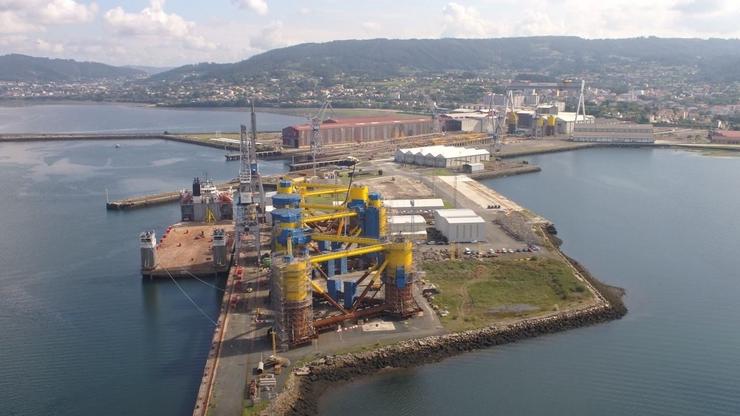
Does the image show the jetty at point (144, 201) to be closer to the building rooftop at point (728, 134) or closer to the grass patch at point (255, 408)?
the grass patch at point (255, 408)

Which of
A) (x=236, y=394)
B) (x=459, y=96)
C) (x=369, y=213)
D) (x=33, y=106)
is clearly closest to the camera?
(x=236, y=394)

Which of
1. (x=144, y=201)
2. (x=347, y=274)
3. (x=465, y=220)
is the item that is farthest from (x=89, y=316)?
(x=144, y=201)

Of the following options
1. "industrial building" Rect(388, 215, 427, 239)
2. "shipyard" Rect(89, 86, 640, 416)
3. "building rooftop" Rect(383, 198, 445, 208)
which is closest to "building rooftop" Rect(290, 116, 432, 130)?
"shipyard" Rect(89, 86, 640, 416)

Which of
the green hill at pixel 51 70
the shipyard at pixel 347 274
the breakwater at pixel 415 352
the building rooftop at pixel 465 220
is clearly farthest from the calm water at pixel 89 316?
the green hill at pixel 51 70

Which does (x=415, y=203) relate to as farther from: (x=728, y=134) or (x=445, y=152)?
(x=728, y=134)

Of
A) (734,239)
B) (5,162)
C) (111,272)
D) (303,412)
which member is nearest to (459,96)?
(5,162)

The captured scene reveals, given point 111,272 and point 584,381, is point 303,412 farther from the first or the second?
point 111,272

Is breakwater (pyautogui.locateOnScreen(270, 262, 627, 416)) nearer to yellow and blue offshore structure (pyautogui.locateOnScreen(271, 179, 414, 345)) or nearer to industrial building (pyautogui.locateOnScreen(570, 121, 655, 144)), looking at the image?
yellow and blue offshore structure (pyautogui.locateOnScreen(271, 179, 414, 345))
